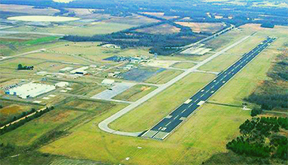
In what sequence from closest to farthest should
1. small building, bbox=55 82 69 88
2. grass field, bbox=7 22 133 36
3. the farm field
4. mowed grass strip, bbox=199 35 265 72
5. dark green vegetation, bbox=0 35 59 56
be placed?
the farm field
small building, bbox=55 82 69 88
mowed grass strip, bbox=199 35 265 72
dark green vegetation, bbox=0 35 59 56
grass field, bbox=7 22 133 36

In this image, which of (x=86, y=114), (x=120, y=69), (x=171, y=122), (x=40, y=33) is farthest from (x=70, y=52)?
(x=171, y=122)

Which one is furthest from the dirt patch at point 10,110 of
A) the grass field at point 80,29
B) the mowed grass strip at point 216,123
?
the grass field at point 80,29

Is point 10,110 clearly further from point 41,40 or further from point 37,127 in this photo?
point 41,40

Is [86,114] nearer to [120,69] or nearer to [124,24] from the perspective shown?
[120,69]

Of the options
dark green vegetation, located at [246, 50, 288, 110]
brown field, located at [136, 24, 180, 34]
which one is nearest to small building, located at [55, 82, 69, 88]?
dark green vegetation, located at [246, 50, 288, 110]

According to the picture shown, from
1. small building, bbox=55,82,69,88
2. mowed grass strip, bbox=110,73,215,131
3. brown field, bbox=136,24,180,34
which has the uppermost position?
brown field, bbox=136,24,180,34

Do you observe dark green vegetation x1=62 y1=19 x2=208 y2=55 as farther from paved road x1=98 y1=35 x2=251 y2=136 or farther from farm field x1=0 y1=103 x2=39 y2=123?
farm field x1=0 y1=103 x2=39 y2=123

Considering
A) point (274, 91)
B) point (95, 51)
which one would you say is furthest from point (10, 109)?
point (95, 51)
